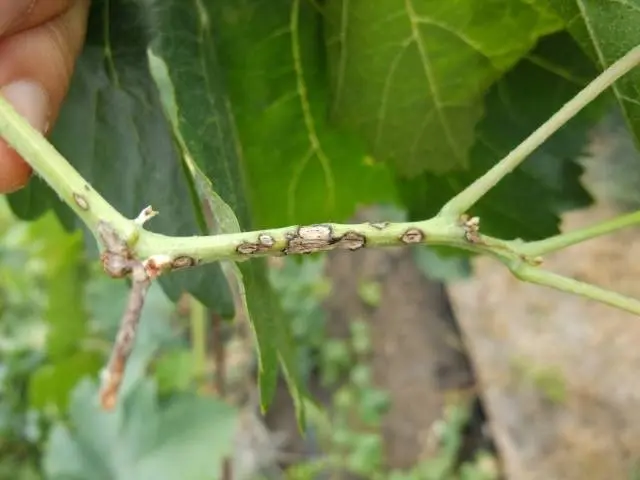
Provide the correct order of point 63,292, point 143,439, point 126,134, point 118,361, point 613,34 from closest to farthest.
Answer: point 118,361
point 613,34
point 126,134
point 143,439
point 63,292

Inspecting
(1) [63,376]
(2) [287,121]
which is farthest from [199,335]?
(2) [287,121]

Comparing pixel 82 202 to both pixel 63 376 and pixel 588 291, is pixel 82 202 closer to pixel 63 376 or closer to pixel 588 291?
pixel 588 291

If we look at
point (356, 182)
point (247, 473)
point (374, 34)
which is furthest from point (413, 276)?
point (374, 34)

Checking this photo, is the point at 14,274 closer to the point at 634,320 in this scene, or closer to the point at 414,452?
the point at 414,452

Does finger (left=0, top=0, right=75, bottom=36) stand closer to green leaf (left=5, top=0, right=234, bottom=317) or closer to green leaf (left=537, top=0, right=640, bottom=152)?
green leaf (left=5, top=0, right=234, bottom=317)

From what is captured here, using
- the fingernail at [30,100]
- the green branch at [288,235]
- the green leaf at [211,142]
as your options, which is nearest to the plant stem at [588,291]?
the green branch at [288,235]

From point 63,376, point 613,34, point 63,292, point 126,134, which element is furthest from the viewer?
point 63,376
